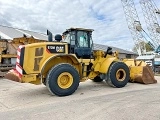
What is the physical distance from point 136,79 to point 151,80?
2.26 ft

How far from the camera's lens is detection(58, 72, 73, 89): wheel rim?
677 cm

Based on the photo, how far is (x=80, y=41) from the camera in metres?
7.86

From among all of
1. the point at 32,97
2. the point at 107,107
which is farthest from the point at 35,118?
the point at 32,97

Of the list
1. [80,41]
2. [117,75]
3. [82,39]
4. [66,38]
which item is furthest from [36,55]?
[117,75]

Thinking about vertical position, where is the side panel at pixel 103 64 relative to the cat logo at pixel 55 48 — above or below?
below

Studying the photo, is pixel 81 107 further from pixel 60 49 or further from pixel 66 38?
pixel 66 38

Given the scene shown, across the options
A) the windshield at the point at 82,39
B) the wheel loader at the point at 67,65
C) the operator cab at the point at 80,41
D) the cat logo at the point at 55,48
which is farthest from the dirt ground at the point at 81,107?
the windshield at the point at 82,39

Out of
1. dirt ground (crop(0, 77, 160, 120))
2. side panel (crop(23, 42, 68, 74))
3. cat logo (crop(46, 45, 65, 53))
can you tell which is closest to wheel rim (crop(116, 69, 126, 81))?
dirt ground (crop(0, 77, 160, 120))

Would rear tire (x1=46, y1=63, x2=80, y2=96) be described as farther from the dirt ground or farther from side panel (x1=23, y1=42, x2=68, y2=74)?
side panel (x1=23, y1=42, x2=68, y2=74)

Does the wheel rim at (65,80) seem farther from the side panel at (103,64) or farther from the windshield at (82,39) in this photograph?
the side panel at (103,64)

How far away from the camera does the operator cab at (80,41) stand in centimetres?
771

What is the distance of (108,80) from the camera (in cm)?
812

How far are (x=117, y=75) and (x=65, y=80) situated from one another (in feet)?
7.96

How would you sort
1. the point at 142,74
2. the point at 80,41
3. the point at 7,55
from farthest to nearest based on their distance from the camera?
1. the point at 7,55
2. the point at 142,74
3. the point at 80,41
